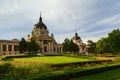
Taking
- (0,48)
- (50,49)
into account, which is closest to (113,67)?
(0,48)

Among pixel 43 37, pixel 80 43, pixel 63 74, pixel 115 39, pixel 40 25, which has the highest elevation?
pixel 40 25

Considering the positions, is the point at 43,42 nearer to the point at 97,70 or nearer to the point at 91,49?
the point at 91,49

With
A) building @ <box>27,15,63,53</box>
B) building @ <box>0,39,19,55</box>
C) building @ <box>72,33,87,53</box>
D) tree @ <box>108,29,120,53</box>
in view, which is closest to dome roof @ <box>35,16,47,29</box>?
building @ <box>27,15,63,53</box>

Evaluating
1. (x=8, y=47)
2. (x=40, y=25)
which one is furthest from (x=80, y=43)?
(x=8, y=47)

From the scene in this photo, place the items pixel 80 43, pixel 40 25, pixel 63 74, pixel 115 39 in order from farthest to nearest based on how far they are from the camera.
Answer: pixel 80 43 < pixel 40 25 < pixel 115 39 < pixel 63 74

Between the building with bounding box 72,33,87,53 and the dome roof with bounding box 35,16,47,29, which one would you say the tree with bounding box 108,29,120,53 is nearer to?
the dome roof with bounding box 35,16,47,29

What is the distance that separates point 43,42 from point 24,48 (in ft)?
97.6

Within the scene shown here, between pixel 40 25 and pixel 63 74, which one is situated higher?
pixel 40 25

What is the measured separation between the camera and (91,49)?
11825cm

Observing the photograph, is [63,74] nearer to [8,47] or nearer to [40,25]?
[8,47]

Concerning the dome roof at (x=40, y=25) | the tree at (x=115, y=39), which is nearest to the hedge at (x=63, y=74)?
the tree at (x=115, y=39)

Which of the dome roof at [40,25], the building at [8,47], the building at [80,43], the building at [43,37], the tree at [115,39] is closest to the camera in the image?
the tree at [115,39]

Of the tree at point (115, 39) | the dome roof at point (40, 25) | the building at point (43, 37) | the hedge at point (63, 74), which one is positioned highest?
the dome roof at point (40, 25)

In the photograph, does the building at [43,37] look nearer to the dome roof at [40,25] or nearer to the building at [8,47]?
the dome roof at [40,25]
